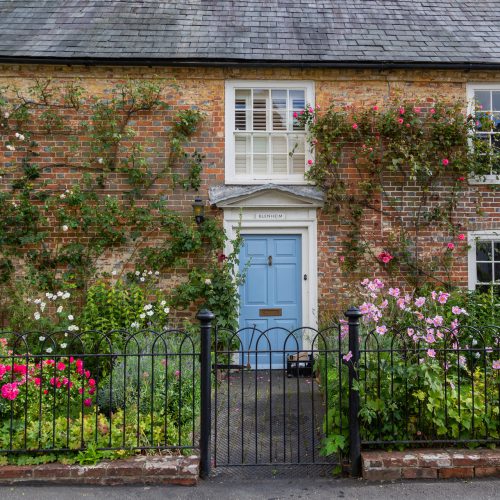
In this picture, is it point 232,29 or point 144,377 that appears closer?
point 144,377

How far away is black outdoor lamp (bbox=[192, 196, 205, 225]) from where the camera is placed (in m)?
7.51

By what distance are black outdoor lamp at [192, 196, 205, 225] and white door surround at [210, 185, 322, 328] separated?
232 millimetres

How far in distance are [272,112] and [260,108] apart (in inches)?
8.9

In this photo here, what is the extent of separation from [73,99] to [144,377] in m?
5.14

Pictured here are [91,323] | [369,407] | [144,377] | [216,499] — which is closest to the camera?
[216,499]

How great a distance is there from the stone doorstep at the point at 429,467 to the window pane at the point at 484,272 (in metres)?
4.81

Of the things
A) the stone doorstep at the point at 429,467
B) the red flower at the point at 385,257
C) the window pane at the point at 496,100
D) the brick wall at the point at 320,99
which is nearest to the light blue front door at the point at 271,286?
the brick wall at the point at 320,99

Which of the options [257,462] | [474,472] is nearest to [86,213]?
[257,462]

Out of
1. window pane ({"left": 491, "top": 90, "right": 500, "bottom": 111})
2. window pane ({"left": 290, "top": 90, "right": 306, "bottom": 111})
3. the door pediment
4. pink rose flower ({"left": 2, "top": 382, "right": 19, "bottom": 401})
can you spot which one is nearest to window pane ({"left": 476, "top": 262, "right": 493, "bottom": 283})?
window pane ({"left": 491, "top": 90, "right": 500, "bottom": 111})

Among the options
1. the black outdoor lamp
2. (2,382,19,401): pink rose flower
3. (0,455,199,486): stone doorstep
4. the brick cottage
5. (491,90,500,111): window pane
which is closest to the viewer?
(0,455,199,486): stone doorstep

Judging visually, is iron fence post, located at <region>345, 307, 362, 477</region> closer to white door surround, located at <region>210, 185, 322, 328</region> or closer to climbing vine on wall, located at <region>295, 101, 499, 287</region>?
white door surround, located at <region>210, 185, 322, 328</region>

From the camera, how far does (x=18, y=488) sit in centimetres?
369

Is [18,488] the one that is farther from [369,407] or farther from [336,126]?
[336,126]

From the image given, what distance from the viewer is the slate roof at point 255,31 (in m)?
7.79
